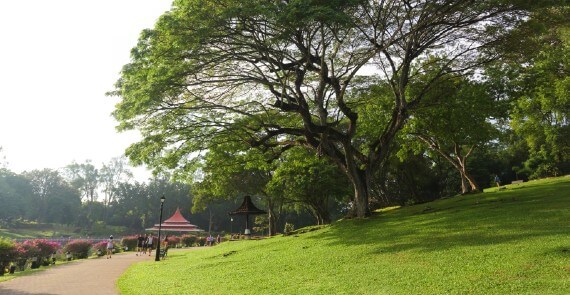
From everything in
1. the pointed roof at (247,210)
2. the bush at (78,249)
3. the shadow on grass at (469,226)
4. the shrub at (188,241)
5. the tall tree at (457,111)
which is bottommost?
the shrub at (188,241)

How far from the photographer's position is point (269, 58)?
17.0m

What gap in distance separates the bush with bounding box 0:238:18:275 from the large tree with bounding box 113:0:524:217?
827cm

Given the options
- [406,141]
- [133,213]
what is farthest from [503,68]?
[133,213]

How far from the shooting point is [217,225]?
290 feet

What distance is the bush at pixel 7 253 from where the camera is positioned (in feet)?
65.0

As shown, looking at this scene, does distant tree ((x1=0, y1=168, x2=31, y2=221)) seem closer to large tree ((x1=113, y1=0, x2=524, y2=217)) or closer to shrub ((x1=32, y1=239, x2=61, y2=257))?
shrub ((x1=32, y1=239, x2=61, y2=257))

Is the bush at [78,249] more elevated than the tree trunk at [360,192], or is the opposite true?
the tree trunk at [360,192]

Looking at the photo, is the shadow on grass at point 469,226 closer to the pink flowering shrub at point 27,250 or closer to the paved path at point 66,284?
the paved path at point 66,284

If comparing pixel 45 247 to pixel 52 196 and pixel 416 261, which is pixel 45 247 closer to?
pixel 416 261

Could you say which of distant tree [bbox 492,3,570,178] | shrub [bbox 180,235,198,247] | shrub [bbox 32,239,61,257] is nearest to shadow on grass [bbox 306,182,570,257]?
distant tree [bbox 492,3,570,178]

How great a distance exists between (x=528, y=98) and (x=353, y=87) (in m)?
13.4

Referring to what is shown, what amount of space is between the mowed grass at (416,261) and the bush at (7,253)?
27.3 feet

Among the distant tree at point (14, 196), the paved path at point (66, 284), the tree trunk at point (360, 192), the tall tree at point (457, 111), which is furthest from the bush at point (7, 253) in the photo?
the distant tree at point (14, 196)

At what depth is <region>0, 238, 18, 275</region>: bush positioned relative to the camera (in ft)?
65.0
